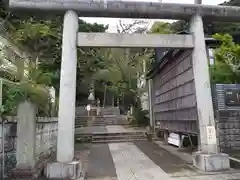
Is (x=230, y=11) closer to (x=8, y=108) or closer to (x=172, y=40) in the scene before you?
(x=172, y=40)

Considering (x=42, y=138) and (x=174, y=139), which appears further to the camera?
(x=174, y=139)

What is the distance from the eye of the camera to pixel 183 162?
773cm

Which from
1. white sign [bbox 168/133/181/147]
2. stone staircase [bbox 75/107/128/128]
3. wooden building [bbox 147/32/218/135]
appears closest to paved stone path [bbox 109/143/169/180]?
wooden building [bbox 147/32/218/135]

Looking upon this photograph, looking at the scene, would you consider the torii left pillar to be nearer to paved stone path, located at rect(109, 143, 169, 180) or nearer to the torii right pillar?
paved stone path, located at rect(109, 143, 169, 180)

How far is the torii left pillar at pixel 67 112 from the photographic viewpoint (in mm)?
6008

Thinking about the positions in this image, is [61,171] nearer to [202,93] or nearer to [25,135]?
[25,135]

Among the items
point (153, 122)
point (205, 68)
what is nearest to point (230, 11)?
point (205, 68)

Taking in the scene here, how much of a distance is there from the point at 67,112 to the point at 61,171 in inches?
60.5

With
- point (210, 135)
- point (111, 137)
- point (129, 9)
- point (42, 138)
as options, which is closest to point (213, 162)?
point (210, 135)

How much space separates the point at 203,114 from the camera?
22.1 feet

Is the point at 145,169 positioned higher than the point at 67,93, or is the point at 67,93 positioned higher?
the point at 67,93

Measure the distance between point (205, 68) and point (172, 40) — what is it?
4.27ft

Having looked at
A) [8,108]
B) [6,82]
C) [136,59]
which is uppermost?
[136,59]

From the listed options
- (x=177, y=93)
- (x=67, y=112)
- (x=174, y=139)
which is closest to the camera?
(x=67, y=112)
